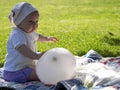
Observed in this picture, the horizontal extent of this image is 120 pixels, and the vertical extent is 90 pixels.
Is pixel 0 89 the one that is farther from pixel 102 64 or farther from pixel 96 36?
pixel 96 36

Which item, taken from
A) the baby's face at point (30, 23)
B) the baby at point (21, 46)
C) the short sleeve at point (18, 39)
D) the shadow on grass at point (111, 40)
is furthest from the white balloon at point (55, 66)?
the shadow on grass at point (111, 40)

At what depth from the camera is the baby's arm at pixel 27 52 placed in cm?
519

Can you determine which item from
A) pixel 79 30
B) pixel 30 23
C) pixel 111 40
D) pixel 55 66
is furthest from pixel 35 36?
pixel 79 30

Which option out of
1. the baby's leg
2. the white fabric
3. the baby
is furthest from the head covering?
the baby's leg

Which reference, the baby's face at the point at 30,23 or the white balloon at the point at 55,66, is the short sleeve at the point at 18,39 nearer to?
the baby's face at the point at 30,23

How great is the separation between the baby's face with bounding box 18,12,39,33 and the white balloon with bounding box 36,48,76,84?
1.91ft

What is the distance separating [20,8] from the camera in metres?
5.43

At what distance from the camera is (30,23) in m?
5.38

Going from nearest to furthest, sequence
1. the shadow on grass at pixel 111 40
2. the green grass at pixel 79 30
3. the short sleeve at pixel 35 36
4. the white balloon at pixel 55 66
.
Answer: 1. the white balloon at pixel 55 66
2. the short sleeve at pixel 35 36
3. the green grass at pixel 79 30
4. the shadow on grass at pixel 111 40

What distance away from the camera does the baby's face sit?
5387mm

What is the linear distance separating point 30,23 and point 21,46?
1.15 ft

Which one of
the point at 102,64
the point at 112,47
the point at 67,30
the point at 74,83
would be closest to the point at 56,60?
the point at 74,83

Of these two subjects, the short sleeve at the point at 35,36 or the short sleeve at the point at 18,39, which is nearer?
the short sleeve at the point at 18,39

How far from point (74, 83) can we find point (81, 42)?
147 inches
